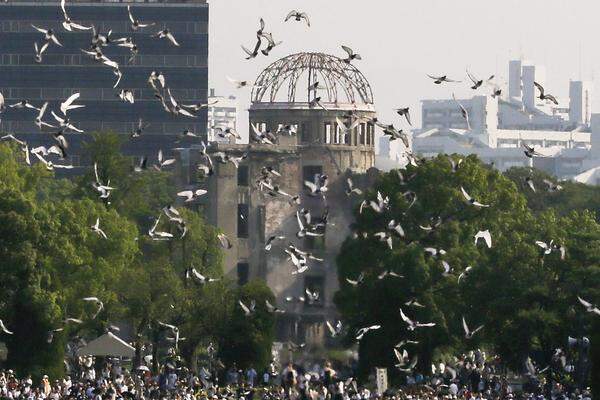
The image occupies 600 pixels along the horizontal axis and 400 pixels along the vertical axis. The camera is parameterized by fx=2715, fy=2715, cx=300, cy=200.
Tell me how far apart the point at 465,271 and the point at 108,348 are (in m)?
17.6

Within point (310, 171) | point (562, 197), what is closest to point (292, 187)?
point (310, 171)

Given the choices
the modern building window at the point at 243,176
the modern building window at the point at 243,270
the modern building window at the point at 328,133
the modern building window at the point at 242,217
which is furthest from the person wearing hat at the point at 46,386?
the modern building window at the point at 328,133

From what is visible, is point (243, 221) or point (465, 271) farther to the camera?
point (243, 221)

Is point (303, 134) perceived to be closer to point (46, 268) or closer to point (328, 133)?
point (328, 133)

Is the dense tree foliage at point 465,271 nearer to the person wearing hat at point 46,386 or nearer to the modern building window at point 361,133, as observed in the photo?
the person wearing hat at point 46,386

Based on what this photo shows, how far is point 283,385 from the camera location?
366 ft

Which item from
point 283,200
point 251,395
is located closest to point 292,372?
point 251,395

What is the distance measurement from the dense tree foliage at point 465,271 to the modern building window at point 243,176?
2979cm

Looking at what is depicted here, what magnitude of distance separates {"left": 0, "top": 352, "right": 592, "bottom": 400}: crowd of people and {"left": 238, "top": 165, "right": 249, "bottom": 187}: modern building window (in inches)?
1547

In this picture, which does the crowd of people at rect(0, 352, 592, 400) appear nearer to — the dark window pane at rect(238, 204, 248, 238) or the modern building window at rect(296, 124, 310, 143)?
the dark window pane at rect(238, 204, 248, 238)

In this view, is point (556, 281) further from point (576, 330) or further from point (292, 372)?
point (292, 372)

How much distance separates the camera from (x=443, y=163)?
423ft

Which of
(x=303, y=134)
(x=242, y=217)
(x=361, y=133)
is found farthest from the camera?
(x=361, y=133)

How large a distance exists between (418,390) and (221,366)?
15627 mm
